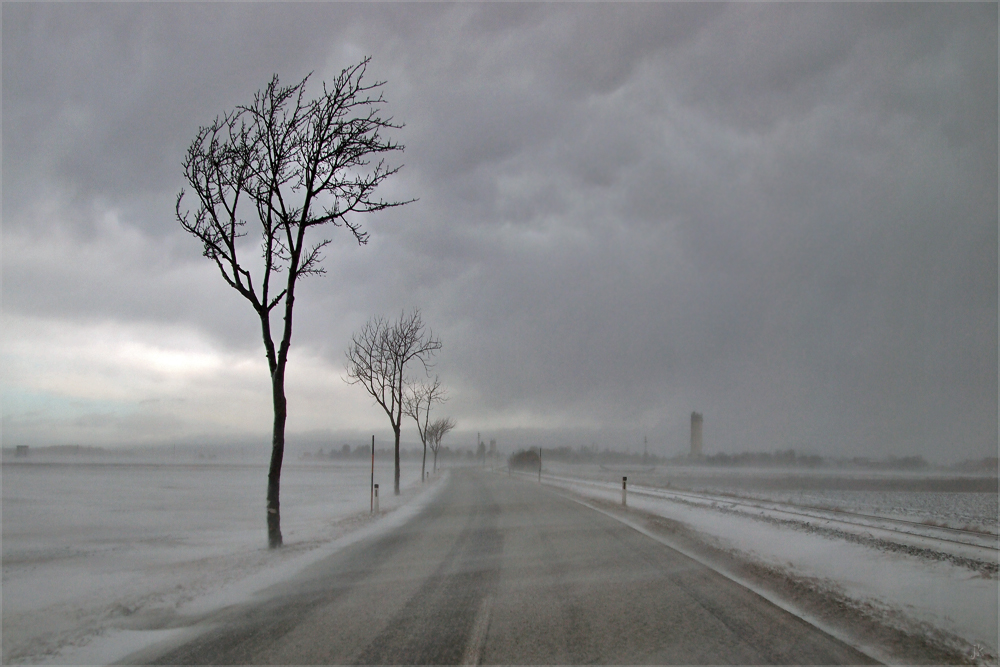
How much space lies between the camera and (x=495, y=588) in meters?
8.17

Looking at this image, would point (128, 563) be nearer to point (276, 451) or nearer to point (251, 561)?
point (251, 561)

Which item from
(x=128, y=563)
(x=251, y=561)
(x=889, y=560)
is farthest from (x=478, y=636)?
(x=889, y=560)

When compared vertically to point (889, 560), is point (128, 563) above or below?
below

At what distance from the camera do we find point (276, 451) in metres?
12.9

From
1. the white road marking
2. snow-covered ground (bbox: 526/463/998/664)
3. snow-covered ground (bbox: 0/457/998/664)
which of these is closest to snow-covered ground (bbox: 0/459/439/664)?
snow-covered ground (bbox: 0/457/998/664)

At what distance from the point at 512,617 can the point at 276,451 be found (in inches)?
314

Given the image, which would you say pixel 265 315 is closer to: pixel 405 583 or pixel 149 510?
pixel 405 583

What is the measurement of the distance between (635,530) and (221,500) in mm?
22492

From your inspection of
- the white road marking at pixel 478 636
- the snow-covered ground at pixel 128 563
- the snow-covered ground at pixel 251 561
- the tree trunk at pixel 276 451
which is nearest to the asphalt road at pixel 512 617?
the white road marking at pixel 478 636

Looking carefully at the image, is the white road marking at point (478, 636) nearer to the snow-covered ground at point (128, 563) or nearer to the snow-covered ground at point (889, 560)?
the snow-covered ground at point (128, 563)

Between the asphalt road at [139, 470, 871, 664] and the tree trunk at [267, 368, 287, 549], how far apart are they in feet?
7.68

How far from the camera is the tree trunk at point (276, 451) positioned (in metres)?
12.8

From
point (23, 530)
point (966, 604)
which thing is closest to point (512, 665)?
point (966, 604)

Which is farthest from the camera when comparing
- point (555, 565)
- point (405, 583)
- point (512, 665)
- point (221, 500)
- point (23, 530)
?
point (221, 500)
